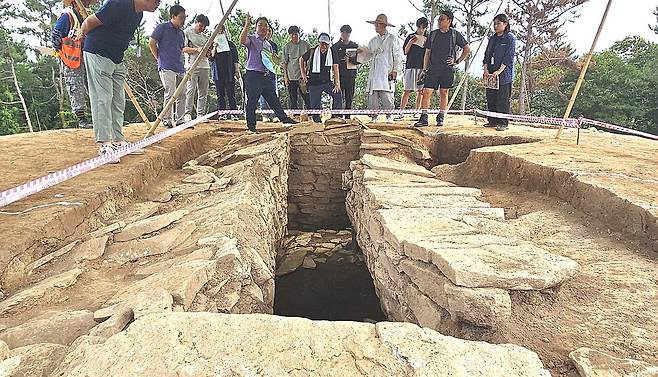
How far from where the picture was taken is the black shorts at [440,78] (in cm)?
623

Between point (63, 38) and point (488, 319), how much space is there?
4676 millimetres

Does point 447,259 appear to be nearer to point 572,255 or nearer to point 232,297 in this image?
point 572,255

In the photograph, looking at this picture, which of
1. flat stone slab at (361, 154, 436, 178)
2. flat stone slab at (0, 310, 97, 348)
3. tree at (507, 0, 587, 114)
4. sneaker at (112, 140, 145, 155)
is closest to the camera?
flat stone slab at (0, 310, 97, 348)

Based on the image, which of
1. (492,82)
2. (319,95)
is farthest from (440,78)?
(319,95)

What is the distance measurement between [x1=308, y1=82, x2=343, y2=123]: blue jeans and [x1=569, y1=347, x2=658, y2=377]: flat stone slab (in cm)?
583

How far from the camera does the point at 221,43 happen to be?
267 inches

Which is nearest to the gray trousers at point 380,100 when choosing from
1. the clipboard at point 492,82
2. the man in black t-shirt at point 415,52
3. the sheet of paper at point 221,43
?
the man in black t-shirt at point 415,52

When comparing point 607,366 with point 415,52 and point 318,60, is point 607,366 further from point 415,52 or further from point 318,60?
point 415,52

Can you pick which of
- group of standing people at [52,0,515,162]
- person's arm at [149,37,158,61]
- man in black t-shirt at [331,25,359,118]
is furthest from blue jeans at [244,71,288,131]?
man in black t-shirt at [331,25,359,118]

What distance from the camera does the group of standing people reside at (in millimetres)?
3973

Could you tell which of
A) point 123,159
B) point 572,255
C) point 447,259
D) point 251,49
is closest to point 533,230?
point 572,255

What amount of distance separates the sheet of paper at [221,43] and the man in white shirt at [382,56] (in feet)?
7.26

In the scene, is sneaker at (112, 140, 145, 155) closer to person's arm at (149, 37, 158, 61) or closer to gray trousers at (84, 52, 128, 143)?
gray trousers at (84, 52, 128, 143)

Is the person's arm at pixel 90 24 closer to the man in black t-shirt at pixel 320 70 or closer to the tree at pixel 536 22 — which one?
the man in black t-shirt at pixel 320 70
